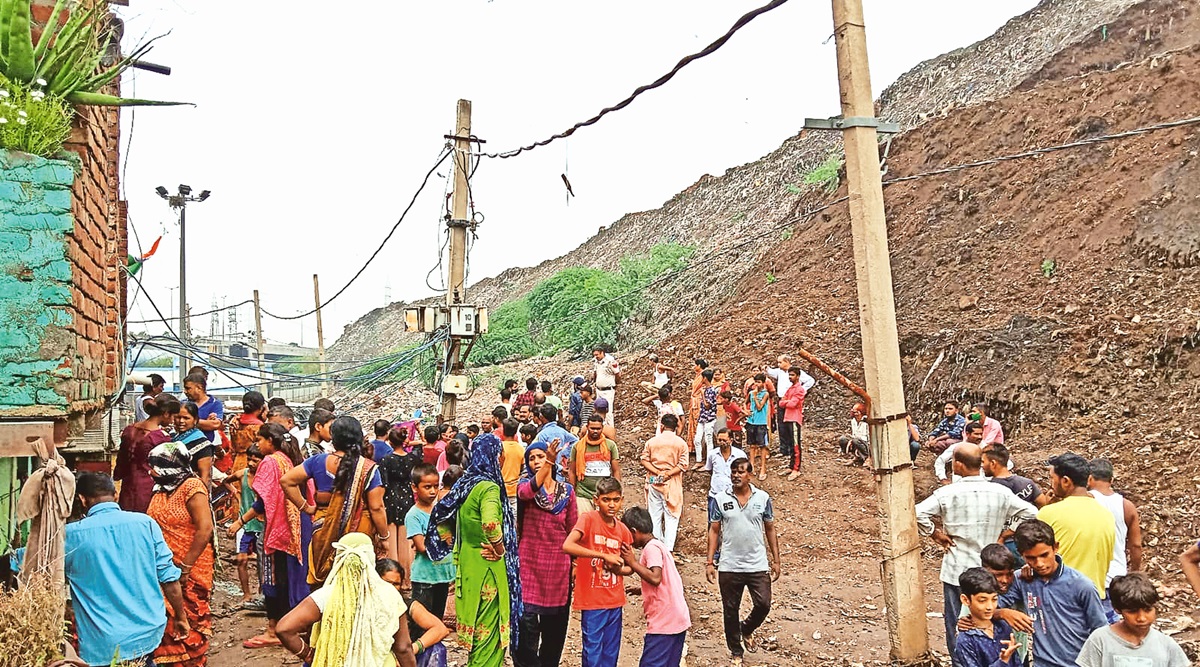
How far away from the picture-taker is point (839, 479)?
505 inches

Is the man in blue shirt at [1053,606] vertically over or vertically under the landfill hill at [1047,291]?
under

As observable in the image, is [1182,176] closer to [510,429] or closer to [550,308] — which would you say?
[510,429]

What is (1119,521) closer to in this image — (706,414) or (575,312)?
(706,414)

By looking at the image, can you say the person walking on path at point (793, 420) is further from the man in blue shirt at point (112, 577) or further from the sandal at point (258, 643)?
the man in blue shirt at point (112, 577)

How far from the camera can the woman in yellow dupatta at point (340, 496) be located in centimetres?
533

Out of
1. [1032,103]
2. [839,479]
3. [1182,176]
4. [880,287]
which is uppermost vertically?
[1032,103]

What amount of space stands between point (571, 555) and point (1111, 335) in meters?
11.5

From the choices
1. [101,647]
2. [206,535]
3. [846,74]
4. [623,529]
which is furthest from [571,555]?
[846,74]

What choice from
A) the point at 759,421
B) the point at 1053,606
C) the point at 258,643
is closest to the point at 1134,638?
the point at 1053,606

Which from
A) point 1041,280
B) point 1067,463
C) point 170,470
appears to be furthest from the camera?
point 1041,280

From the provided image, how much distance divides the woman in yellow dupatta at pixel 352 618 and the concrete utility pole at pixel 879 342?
3.32m

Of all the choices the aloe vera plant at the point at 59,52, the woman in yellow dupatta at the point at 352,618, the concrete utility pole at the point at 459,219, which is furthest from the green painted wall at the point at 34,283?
the concrete utility pole at the point at 459,219

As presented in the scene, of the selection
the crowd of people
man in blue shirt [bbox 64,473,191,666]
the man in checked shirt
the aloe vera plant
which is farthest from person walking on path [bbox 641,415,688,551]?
the aloe vera plant

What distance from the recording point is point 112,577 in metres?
4.32
